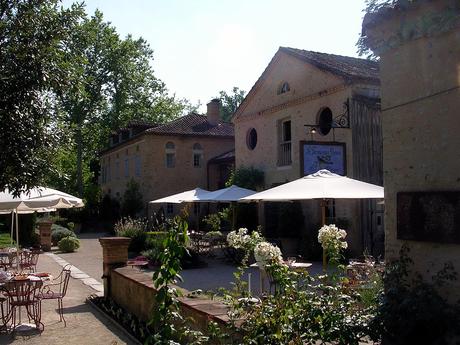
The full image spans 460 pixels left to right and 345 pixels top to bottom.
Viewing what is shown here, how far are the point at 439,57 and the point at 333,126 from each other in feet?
38.8

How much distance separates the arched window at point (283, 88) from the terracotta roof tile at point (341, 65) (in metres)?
1.19

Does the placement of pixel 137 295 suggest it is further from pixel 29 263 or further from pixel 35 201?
pixel 29 263

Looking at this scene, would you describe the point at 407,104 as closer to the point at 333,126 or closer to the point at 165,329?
the point at 165,329

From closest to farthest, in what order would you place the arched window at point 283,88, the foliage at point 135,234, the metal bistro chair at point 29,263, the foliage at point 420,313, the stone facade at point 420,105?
the foliage at point 420,313 < the stone facade at point 420,105 < the metal bistro chair at point 29,263 < the foliage at point 135,234 < the arched window at point 283,88

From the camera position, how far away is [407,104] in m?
4.38

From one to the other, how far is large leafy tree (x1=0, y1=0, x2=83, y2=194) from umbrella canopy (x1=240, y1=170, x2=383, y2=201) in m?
5.21

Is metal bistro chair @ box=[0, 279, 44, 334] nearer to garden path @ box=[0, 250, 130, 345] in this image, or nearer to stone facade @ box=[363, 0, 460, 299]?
garden path @ box=[0, 250, 130, 345]

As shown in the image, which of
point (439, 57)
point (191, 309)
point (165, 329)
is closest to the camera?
point (165, 329)

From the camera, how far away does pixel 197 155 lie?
34.2 metres

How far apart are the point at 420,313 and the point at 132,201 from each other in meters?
30.6

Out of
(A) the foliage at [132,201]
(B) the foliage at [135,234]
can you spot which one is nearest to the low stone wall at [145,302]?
(B) the foliage at [135,234]

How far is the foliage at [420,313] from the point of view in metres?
3.56

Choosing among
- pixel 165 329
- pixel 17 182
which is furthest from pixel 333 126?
pixel 165 329

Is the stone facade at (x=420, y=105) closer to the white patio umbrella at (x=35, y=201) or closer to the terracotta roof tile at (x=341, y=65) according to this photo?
the white patio umbrella at (x=35, y=201)
